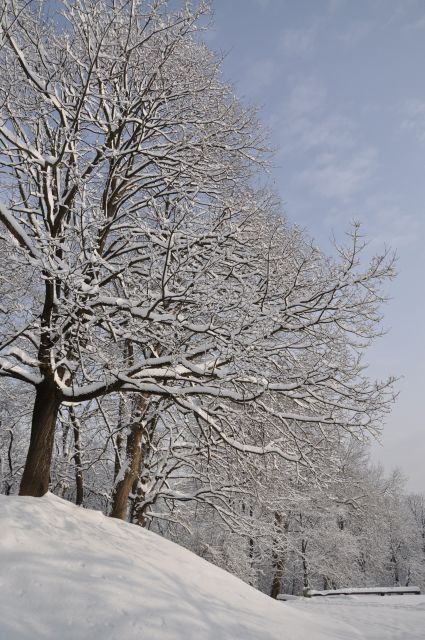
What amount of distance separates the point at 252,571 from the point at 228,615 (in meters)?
15.0

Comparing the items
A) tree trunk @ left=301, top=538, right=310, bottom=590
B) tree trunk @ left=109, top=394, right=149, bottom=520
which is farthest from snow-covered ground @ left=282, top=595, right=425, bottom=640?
tree trunk @ left=301, top=538, right=310, bottom=590

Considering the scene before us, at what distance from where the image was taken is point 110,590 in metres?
3.82

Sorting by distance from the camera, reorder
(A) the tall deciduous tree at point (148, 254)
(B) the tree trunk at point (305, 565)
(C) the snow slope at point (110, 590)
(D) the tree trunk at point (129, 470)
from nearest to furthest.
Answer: (C) the snow slope at point (110, 590), (A) the tall deciduous tree at point (148, 254), (D) the tree trunk at point (129, 470), (B) the tree trunk at point (305, 565)

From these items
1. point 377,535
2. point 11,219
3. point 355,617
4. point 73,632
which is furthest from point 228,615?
point 377,535

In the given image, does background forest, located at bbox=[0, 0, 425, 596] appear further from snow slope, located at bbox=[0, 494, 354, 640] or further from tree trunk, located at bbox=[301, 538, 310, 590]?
tree trunk, located at bbox=[301, 538, 310, 590]

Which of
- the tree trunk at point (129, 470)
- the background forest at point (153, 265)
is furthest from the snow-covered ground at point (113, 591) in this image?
the tree trunk at point (129, 470)

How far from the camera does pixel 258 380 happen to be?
6121 millimetres

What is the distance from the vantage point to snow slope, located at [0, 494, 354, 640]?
337cm

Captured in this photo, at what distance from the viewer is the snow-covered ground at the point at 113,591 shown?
3.37m

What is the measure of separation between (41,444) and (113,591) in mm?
2501

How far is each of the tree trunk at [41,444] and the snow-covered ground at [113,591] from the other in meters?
0.24

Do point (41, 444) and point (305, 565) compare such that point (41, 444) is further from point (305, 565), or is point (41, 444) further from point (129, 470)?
point (305, 565)

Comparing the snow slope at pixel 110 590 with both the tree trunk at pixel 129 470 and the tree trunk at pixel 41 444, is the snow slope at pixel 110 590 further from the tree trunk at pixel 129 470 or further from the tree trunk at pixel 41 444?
the tree trunk at pixel 129 470

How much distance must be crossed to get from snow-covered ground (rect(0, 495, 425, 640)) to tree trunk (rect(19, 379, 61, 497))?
238 millimetres
